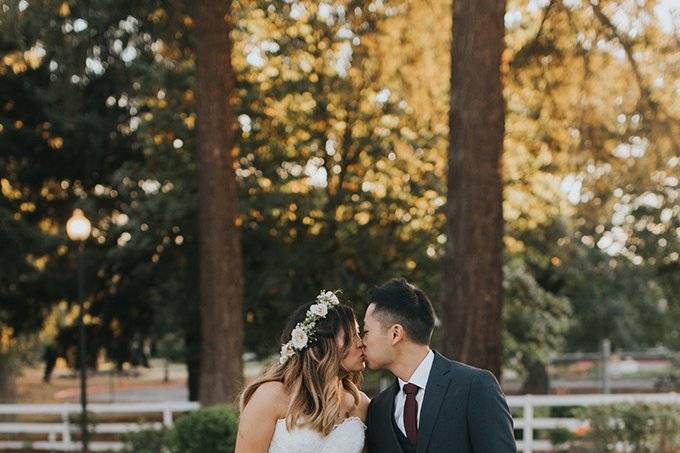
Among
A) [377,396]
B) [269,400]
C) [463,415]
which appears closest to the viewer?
[463,415]

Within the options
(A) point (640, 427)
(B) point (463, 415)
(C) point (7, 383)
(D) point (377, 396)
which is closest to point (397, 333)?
(B) point (463, 415)

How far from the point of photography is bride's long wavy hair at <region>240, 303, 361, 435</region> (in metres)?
5.41

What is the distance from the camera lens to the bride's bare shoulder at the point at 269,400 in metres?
5.39

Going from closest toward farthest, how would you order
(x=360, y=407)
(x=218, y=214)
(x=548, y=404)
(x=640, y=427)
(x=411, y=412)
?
(x=411, y=412) → (x=360, y=407) → (x=640, y=427) → (x=218, y=214) → (x=548, y=404)

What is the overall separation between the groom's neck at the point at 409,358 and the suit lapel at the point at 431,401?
0.31ft

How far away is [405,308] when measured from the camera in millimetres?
4793

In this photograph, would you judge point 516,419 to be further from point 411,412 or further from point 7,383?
point 7,383

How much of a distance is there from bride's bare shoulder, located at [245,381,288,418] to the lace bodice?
0.07m

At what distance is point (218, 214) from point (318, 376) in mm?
9401

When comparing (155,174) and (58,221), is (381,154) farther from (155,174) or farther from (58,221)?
(58,221)

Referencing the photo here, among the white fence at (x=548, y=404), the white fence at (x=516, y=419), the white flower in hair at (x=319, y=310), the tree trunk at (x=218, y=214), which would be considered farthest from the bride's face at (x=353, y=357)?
the white fence at (x=548, y=404)

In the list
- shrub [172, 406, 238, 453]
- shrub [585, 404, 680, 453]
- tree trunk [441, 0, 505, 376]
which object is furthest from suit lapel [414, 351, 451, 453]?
shrub [585, 404, 680, 453]

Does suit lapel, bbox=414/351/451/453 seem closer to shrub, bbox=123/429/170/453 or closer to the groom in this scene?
the groom

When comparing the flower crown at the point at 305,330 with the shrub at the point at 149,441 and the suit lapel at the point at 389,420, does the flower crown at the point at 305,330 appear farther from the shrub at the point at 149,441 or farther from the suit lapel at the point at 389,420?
the shrub at the point at 149,441
